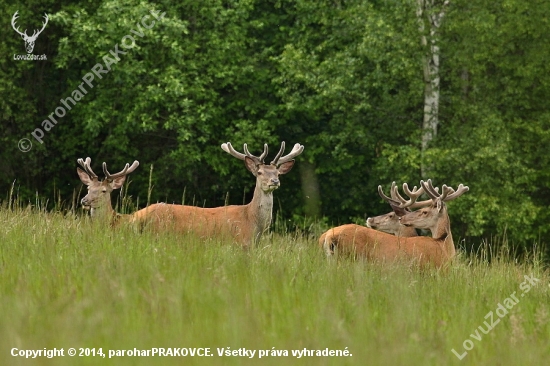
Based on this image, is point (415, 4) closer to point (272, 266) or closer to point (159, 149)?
point (159, 149)

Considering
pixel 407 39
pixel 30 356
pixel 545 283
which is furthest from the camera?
pixel 407 39

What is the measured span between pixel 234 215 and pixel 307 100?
40.4 ft

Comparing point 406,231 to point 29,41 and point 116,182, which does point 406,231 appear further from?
point 29,41

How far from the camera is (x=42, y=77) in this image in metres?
23.3

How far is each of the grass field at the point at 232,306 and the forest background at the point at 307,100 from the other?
40.5ft

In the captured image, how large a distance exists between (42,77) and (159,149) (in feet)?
9.53

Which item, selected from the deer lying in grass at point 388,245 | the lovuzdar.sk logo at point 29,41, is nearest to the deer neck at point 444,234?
the deer lying in grass at point 388,245

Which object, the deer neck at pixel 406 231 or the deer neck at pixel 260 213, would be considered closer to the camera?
the deer neck at pixel 260 213

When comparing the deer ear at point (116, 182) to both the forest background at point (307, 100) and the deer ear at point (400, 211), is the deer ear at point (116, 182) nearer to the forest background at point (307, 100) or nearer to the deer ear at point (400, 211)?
the deer ear at point (400, 211)

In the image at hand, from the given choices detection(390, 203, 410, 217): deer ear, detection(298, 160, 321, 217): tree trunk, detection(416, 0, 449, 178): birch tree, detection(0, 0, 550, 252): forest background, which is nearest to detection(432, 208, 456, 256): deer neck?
detection(390, 203, 410, 217): deer ear

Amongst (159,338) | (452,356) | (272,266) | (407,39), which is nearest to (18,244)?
(272,266)

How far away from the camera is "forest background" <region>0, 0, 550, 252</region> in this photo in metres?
20.5

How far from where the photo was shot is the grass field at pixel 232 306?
5.01m

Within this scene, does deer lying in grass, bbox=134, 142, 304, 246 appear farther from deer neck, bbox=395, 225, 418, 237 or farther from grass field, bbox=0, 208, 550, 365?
grass field, bbox=0, 208, 550, 365
